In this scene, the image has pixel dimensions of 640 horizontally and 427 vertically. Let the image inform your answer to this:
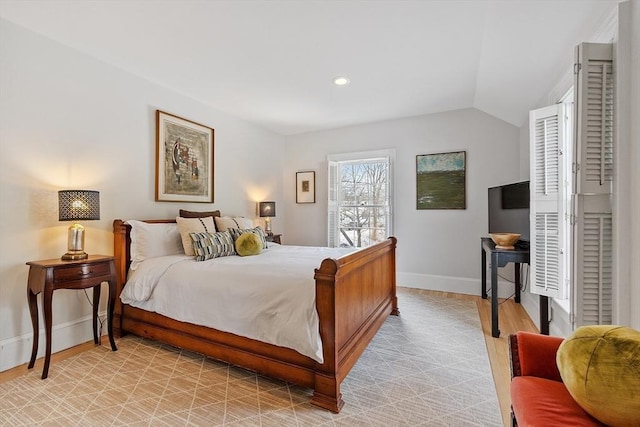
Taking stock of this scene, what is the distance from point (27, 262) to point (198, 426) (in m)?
1.91

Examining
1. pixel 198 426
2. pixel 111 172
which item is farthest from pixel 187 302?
pixel 111 172

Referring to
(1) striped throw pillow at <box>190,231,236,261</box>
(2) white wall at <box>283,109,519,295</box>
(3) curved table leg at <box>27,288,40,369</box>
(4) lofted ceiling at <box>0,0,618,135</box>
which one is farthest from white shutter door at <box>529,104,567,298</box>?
(3) curved table leg at <box>27,288,40,369</box>

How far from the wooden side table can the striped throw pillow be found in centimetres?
67

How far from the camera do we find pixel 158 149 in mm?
3342

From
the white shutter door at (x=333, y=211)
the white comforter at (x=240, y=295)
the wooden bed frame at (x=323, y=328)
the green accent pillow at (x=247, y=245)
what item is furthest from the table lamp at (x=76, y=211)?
the white shutter door at (x=333, y=211)

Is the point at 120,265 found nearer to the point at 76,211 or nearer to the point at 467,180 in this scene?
the point at 76,211

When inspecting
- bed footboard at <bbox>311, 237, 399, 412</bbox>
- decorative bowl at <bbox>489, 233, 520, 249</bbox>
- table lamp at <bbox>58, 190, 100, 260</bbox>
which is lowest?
bed footboard at <bbox>311, 237, 399, 412</bbox>

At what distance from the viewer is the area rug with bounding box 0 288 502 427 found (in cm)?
170

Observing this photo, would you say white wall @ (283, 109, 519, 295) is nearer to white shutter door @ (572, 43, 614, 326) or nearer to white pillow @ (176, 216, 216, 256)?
white shutter door @ (572, 43, 614, 326)

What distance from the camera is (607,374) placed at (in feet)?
2.97

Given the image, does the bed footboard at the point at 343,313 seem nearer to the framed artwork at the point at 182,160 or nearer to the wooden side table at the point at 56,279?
the wooden side table at the point at 56,279

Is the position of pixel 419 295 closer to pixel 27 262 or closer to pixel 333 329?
pixel 333 329

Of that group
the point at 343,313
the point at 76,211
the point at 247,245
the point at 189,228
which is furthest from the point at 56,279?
the point at 343,313

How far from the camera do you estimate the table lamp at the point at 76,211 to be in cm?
234
